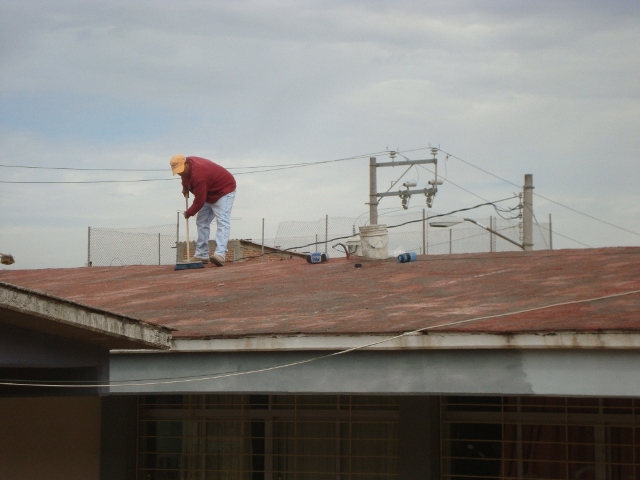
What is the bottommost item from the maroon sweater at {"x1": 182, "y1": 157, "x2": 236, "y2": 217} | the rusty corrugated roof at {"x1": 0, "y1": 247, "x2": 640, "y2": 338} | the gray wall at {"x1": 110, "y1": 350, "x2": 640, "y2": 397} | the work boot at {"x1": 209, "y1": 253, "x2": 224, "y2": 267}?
the gray wall at {"x1": 110, "y1": 350, "x2": 640, "y2": 397}

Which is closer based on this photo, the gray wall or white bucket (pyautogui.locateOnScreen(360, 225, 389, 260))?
the gray wall

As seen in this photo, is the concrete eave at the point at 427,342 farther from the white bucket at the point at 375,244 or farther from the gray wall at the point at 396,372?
the white bucket at the point at 375,244

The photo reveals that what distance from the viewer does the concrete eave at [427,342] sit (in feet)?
21.6

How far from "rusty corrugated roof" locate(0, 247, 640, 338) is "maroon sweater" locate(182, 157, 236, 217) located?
3.79 feet

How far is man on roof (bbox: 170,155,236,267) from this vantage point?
14.9 metres

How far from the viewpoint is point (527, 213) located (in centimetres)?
2375

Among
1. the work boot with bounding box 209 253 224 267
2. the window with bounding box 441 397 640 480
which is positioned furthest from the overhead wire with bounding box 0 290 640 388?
the work boot with bounding box 209 253 224 267

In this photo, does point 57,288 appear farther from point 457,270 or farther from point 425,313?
point 425,313

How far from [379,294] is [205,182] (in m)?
5.72

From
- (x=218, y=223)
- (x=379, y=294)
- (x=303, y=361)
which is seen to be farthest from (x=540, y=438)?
(x=218, y=223)

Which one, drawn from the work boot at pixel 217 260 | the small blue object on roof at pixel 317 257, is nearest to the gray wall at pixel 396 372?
the small blue object on roof at pixel 317 257

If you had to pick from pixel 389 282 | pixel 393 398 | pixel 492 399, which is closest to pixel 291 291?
pixel 389 282

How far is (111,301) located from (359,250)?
14.6 feet

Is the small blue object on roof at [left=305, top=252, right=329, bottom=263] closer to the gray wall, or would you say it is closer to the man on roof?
the man on roof
